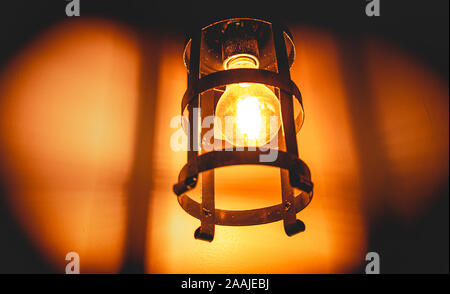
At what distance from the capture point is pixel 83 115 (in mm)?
816

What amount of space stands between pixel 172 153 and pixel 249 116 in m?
0.36

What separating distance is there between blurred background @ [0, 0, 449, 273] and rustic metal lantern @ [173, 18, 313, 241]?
64 mm

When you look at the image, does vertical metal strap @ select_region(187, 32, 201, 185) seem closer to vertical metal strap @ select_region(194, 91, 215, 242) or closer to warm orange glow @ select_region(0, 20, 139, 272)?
vertical metal strap @ select_region(194, 91, 215, 242)

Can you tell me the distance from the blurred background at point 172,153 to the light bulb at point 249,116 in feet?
0.60

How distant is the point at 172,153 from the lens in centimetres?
85

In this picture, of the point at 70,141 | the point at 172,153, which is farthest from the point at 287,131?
the point at 70,141

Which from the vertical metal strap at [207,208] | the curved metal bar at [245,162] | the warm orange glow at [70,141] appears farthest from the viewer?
the warm orange glow at [70,141]

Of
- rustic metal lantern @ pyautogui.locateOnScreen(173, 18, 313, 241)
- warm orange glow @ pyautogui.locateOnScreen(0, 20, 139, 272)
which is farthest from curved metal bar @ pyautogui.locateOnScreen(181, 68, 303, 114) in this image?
warm orange glow @ pyautogui.locateOnScreen(0, 20, 139, 272)

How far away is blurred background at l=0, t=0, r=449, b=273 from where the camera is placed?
2.38ft

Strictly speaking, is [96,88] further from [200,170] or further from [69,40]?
[200,170]

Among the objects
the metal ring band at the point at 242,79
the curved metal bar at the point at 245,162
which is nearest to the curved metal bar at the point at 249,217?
the curved metal bar at the point at 245,162

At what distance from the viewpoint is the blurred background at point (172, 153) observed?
2.38 feet

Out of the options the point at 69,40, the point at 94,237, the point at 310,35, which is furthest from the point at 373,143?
the point at 69,40

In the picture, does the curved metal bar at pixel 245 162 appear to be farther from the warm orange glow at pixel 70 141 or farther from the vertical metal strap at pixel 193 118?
the warm orange glow at pixel 70 141
